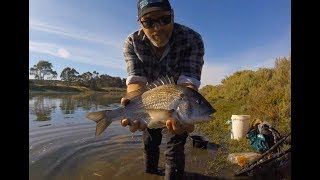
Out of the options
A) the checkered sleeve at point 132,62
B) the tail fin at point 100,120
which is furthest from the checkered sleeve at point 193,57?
the tail fin at point 100,120

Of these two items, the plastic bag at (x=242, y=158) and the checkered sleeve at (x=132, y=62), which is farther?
the plastic bag at (x=242, y=158)

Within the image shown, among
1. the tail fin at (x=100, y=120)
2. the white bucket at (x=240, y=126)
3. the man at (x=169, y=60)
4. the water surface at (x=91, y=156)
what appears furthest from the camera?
the white bucket at (x=240, y=126)

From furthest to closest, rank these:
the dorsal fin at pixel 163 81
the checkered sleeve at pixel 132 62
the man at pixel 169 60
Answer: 1. the checkered sleeve at pixel 132 62
2. the man at pixel 169 60
3. the dorsal fin at pixel 163 81

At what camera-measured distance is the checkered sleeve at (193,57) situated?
5055 millimetres

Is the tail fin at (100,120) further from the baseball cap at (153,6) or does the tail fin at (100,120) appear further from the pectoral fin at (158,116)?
the baseball cap at (153,6)

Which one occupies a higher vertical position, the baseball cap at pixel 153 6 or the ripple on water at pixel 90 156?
the baseball cap at pixel 153 6

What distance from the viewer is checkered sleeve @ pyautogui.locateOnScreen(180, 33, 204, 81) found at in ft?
16.6

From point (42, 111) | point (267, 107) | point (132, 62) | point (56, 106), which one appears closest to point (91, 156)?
point (132, 62)

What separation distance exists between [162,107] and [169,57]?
1686 mm

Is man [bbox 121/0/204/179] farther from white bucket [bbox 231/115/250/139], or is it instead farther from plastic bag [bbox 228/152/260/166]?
white bucket [bbox 231/115/250/139]

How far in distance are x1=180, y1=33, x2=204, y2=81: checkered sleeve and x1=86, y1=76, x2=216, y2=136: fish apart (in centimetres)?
107

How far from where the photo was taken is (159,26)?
179 inches
